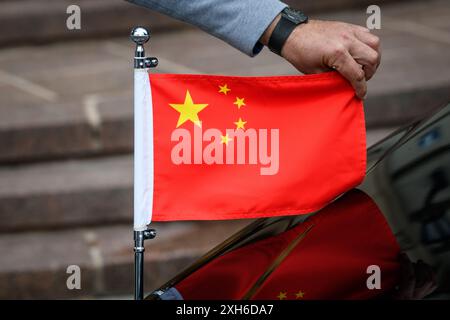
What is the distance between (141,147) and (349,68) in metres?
0.53

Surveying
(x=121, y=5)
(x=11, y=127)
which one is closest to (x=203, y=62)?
(x=121, y=5)

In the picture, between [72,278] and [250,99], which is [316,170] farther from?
[72,278]

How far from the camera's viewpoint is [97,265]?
12.5 ft

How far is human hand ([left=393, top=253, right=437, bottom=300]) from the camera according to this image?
158 centimetres

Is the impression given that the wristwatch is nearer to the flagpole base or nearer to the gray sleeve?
the gray sleeve

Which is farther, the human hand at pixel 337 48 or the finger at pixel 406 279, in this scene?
the human hand at pixel 337 48

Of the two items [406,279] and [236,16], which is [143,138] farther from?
[406,279]

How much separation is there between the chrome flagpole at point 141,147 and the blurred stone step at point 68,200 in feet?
6.13

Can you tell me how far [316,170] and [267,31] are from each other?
34cm

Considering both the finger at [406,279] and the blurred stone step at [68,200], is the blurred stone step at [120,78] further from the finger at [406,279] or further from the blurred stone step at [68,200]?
the finger at [406,279]

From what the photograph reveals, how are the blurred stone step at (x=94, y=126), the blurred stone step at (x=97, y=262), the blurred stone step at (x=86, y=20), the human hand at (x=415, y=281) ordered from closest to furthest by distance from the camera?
the human hand at (x=415, y=281), the blurred stone step at (x=97, y=262), the blurred stone step at (x=94, y=126), the blurred stone step at (x=86, y=20)

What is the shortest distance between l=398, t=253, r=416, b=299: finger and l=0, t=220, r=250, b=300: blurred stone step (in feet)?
→ 7.19

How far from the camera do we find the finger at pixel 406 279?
1.59 m

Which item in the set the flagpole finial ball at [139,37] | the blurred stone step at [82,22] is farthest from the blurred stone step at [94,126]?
the flagpole finial ball at [139,37]
